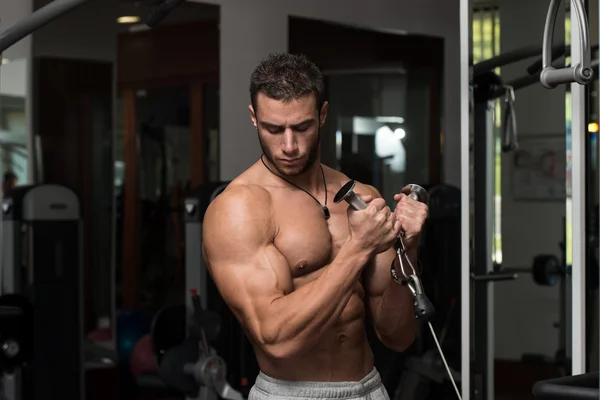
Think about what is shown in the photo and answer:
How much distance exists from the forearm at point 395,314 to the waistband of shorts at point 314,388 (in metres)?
0.14

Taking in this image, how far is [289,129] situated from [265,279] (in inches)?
12.9

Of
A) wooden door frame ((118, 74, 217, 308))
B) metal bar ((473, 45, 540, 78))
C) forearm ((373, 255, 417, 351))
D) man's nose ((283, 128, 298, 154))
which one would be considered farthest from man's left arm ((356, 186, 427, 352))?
wooden door frame ((118, 74, 217, 308))

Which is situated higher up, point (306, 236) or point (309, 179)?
point (309, 179)

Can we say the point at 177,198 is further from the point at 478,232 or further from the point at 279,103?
the point at 279,103

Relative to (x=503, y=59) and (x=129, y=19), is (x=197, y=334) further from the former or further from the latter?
(x=503, y=59)

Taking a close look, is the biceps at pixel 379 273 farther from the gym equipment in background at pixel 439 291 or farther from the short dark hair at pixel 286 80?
the gym equipment in background at pixel 439 291

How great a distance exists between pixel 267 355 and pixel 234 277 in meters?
0.24

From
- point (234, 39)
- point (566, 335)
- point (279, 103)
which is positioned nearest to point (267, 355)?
point (279, 103)

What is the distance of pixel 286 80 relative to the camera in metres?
2.05

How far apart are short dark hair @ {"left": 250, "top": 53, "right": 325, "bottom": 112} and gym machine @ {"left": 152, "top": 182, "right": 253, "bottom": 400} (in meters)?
1.64

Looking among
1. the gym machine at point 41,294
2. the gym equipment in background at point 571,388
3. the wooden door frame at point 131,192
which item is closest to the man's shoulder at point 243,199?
the gym equipment in background at point 571,388

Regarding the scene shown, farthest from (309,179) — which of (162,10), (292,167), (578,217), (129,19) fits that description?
(129,19)

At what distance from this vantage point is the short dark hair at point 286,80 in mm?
2037

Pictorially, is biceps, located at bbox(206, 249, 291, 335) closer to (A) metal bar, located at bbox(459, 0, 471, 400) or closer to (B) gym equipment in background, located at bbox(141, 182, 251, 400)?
(A) metal bar, located at bbox(459, 0, 471, 400)
